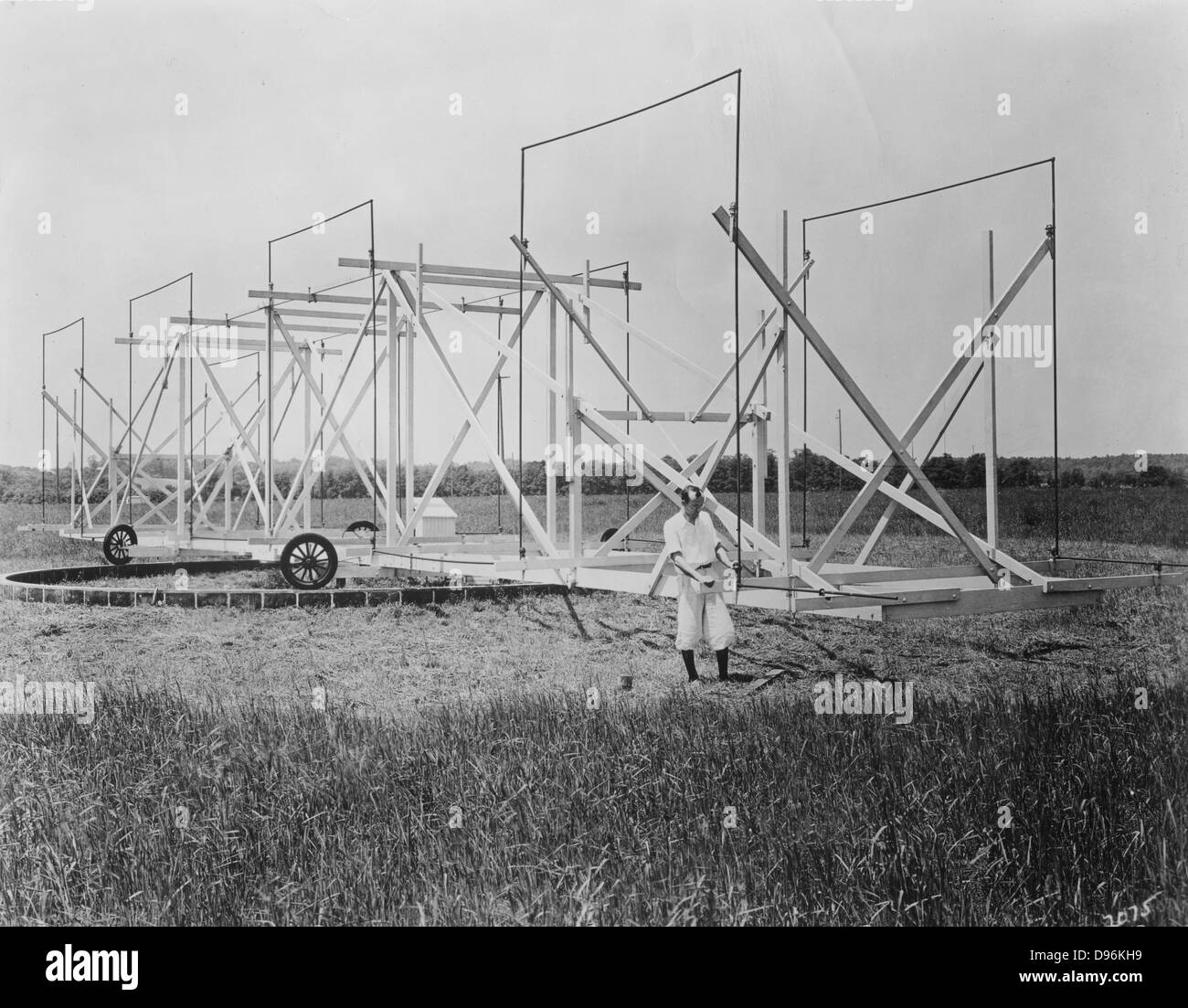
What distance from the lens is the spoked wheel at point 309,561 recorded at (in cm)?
1248

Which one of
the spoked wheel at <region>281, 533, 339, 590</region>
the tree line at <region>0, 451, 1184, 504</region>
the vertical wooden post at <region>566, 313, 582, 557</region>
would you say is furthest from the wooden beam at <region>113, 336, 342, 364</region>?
the vertical wooden post at <region>566, 313, 582, 557</region>

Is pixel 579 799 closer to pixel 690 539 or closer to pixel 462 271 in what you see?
pixel 690 539

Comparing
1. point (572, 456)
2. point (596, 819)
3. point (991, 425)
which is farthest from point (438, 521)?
point (596, 819)

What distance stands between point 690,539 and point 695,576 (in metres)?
0.39

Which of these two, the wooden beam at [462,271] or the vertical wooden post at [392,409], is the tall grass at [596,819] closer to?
the vertical wooden post at [392,409]

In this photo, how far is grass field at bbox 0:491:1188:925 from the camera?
4668 mm

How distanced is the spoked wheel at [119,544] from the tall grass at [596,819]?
1149cm

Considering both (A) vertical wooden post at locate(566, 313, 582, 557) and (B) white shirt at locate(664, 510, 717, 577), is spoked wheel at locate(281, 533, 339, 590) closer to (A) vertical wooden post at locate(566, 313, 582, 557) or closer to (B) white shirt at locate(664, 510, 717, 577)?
(A) vertical wooden post at locate(566, 313, 582, 557)

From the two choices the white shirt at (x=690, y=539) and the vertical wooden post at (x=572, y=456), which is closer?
the white shirt at (x=690, y=539)

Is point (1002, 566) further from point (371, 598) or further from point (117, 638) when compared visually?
point (117, 638)

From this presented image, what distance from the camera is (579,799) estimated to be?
556cm

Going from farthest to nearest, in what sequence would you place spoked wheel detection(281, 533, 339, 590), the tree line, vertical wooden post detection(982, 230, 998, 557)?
1. the tree line
2. spoked wheel detection(281, 533, 339, 590)
3. vertical wooden post detection(982, 230, 998, 557)

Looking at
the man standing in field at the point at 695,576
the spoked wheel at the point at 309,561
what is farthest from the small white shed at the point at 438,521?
the man standing in field at the point at 695,576

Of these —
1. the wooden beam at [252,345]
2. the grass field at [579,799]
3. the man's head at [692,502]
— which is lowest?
the grass field at [579,799]
